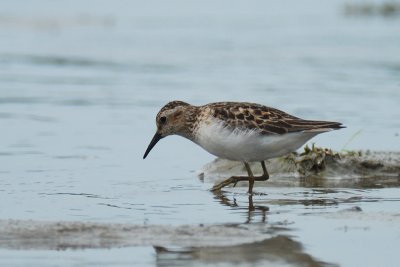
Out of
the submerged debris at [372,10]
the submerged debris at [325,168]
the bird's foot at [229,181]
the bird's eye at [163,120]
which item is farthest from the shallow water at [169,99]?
the bird's eye at [163,120]

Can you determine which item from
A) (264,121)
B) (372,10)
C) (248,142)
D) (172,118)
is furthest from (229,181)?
(372,10)

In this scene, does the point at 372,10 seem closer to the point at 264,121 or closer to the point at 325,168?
the point at 325,168

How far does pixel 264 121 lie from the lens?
1049cm

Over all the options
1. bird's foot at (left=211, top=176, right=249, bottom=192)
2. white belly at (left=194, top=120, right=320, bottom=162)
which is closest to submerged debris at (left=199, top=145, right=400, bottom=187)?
bird's foot at (left=211, top=176, right=249, bottom=192)

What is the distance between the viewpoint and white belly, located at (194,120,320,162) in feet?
34.2

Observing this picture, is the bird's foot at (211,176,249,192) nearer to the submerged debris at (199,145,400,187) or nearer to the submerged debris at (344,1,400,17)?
the submerged debris at (199,145,400,187)

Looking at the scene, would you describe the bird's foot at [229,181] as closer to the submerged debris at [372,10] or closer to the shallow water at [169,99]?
the shallow water at [169,99]

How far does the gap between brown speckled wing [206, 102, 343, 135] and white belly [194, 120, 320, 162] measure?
56 mm

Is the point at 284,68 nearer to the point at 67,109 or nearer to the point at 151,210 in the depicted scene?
the point at 67,109

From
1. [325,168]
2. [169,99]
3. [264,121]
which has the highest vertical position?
[169,99]

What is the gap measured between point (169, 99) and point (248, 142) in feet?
23.9

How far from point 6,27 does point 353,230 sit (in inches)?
803

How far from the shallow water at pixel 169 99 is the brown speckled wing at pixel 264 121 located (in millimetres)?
706

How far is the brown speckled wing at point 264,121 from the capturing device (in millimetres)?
10359
